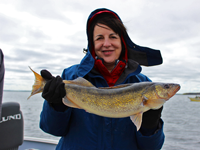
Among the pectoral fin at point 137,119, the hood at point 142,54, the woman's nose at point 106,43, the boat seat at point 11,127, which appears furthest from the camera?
the boat seat at point 11,127

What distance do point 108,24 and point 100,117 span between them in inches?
69.5

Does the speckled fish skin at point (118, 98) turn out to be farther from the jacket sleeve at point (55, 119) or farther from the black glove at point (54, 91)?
the jacket sleeve at point (55, 119)

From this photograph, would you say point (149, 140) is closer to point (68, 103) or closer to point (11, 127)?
point (68, 103)

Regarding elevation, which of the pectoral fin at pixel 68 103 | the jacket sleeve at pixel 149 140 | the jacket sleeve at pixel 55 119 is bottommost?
the jacket sleeve at pixel 149 140

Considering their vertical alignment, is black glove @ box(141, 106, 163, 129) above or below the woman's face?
below

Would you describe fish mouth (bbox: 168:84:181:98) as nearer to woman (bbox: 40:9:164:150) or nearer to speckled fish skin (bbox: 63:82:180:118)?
speckled fish skin (bbox: 63:82:180:118)

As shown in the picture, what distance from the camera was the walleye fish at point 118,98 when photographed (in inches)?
96.6

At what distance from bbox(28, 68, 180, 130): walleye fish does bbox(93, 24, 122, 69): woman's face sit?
0.79 m

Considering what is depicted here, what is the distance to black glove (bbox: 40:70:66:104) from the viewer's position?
2.44m

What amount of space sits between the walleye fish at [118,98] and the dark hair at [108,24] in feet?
3.92

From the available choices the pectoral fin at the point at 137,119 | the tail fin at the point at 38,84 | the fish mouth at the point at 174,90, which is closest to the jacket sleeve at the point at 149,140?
the pectoral fin at the point at 137,119

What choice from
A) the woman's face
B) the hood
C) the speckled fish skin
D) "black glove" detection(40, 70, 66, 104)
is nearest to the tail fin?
"black glove" detection(40, 70, 66, 104)

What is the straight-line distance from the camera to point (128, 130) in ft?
9.20

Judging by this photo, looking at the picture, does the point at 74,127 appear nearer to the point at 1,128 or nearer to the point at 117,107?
the point at 117,107
